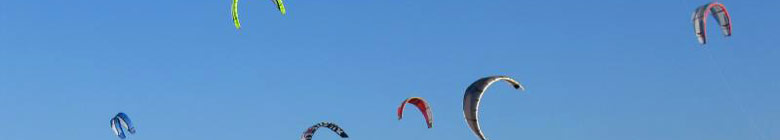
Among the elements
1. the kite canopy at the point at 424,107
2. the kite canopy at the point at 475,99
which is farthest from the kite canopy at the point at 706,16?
the kite canopy at the point at 424,107

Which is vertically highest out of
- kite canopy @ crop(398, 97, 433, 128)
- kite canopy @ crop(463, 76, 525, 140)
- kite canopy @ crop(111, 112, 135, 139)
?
kite canopy @ crop(111, 112, 135, 139)

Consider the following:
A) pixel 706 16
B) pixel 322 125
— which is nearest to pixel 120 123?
pixel 322 125

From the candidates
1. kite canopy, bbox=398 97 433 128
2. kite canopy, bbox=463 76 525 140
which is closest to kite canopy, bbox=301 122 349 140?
kite canopy, bbox=398 97 433 128

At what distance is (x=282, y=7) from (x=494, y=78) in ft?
40.7

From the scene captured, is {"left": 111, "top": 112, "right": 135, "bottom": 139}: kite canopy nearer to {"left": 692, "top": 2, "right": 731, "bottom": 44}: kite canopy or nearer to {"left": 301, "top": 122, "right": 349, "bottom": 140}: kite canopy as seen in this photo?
{"left": 301, "top": 122, "right": 349, "bottom": 140}: kite canopy

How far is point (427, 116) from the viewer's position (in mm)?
76125

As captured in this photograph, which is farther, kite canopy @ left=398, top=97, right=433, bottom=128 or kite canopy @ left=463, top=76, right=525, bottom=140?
kite canopy @ left=398, top=97, right=433, bottom=128

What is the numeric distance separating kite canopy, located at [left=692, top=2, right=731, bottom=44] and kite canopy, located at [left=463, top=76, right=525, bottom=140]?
329 inches

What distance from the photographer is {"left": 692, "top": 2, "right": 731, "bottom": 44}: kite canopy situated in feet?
210

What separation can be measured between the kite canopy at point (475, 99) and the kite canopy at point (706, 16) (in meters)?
8.35

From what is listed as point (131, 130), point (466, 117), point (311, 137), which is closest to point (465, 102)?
point (466, 117)

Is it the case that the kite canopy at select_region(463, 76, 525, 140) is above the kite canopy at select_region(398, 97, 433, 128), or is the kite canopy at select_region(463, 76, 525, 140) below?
below

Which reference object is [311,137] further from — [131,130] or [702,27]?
[702,27]

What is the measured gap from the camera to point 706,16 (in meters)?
63.4
